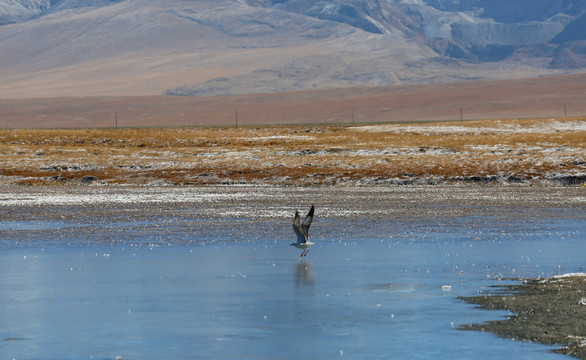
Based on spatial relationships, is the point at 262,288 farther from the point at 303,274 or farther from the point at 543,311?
the point at 543,311

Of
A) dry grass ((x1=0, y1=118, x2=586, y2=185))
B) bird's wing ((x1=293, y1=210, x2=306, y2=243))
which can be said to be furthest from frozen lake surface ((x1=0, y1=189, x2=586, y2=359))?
dry grass ((x1=0, y1=118, x2=586, y2=185))

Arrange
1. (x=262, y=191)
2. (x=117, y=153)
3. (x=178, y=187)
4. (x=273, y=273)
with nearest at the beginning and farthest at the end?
(x=273, y=273), (x=262, y=191), (x=178, y=187), (x=117, y=153)

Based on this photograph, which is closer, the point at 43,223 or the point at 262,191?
the point at 43,223

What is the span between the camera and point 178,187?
5256 centimetres

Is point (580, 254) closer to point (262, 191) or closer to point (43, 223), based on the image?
point (43, 223)

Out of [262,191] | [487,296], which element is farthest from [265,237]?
[262,191]

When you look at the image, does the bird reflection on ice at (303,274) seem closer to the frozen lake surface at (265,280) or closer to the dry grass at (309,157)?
the frozen lake surface at (265,280)

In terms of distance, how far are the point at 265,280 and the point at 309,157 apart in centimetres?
4488

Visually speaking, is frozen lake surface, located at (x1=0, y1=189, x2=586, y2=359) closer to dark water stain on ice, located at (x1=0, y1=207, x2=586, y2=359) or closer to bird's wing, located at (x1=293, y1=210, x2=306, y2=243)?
dark water stain on ice, located at (x1=0, y1=207, x2=586, y2=359)

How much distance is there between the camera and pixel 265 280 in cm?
1869

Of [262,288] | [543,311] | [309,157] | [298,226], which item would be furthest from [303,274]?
[309,157]

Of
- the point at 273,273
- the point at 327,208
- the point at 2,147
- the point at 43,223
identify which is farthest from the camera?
the point at 2,147

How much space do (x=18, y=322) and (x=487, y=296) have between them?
306 inches

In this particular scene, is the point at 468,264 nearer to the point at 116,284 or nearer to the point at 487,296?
the point at 487,296
